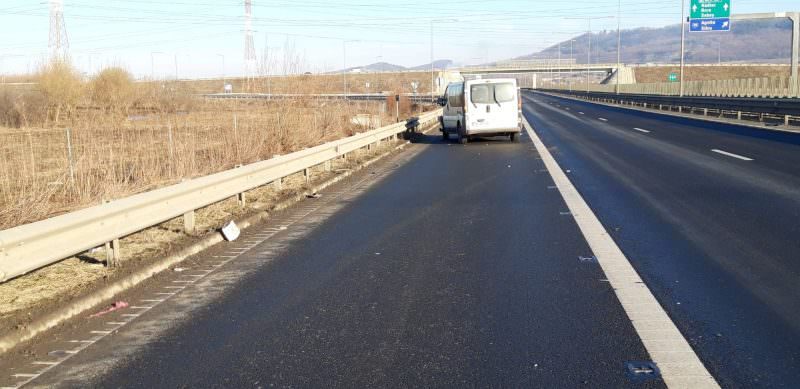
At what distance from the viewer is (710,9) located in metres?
39.4

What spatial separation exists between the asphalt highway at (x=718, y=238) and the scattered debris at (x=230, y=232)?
14.4ft

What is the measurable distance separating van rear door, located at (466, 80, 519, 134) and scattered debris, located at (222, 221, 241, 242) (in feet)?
53.8

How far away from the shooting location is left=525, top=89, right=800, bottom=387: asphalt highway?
5059 mm

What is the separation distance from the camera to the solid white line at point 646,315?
178 inches

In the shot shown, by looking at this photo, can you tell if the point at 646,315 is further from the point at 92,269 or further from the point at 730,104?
the point at 730,104

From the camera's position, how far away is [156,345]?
17.4 ft

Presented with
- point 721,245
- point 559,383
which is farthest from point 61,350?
point 721,245

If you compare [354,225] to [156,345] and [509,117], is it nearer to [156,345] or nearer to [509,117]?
[156,345]

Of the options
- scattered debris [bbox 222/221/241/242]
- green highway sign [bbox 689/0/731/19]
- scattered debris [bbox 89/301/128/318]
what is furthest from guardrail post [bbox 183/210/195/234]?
green highway sign [bbox 689/0/731/19]

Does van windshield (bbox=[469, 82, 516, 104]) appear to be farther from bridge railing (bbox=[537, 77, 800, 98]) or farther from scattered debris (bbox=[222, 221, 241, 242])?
bridge railing (bbox=[537, 77, 800, 98])

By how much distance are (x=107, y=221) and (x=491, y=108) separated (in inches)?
737

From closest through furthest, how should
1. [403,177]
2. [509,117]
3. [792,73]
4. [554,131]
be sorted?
[403,177] < [509,117] < [554,131] < [792,73]

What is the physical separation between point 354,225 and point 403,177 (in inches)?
234

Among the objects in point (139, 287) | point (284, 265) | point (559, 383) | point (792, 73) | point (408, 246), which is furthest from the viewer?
point (792, 73)
